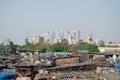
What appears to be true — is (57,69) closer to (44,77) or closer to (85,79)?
(44,77)

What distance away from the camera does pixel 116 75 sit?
44.2ft

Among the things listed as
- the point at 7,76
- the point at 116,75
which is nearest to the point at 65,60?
the point at 7,76

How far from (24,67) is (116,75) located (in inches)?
196

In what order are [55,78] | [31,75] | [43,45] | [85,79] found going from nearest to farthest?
[85,79], [55,78], [31,75], [43,45]

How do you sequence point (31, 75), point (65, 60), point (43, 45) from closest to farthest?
point (31, 75)
point (65, 60)
point (43, 45)

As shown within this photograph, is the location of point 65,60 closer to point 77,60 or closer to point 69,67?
point 77,60

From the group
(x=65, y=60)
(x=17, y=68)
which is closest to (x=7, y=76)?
(x=17, y=68)

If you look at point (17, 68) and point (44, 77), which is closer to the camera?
point (44, 77)

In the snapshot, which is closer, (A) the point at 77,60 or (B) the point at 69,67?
(B) the point at 69,67

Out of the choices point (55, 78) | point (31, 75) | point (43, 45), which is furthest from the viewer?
point (43, 45)

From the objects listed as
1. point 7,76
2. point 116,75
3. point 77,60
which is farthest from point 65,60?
point 116,75

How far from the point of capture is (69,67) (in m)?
16.5

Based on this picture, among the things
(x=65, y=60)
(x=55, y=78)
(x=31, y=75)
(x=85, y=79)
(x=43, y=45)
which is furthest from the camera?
(x=43, y=45)

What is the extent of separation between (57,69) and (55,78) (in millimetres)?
2746
